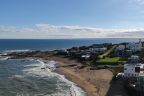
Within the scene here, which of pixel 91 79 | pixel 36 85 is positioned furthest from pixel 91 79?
pixel 36 85

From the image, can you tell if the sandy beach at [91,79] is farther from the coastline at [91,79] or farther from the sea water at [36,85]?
the sea water at [36,85]

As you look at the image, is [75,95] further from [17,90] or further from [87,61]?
[87,61]

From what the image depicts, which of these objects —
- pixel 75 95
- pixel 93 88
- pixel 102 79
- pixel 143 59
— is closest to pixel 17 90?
pixel 75 95

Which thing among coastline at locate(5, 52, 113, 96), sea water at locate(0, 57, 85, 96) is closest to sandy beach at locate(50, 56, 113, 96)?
coastline at locate(5, 52, 113, 96)

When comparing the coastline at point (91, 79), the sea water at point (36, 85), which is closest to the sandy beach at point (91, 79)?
the coastline at point (91, 79)

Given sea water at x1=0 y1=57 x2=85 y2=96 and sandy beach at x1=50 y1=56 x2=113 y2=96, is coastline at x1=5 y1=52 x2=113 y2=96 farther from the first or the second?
sea water at x1=0 y1=57 x2=85 y2=96

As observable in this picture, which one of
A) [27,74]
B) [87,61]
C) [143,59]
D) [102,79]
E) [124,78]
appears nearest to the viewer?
[124,78]

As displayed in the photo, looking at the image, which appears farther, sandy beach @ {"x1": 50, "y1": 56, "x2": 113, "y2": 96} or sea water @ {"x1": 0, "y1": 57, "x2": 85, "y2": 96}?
sandy beach @ {"x1": 50, "y1": 56, "x2": 113, "y2": 96}

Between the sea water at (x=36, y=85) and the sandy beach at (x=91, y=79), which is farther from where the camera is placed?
the sandy beach at (x=91, y=79)

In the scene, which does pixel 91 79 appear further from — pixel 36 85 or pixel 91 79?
pixel 36 85

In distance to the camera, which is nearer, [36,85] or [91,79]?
[36,85]

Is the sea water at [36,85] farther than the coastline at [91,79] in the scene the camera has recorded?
No
